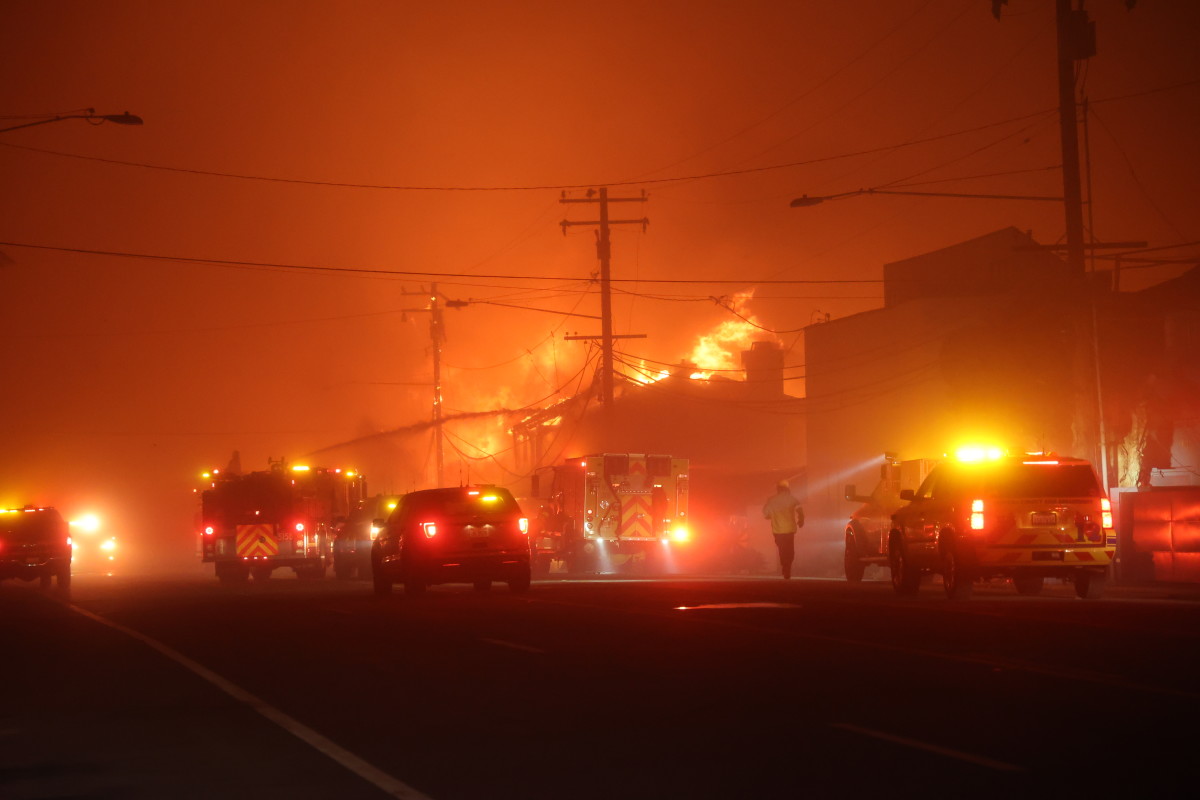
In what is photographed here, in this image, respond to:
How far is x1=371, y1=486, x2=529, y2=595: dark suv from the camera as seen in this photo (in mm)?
25594

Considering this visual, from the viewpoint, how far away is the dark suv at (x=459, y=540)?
84.0 ft

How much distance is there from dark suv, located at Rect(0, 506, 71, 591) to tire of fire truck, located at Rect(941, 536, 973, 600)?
80.3ft

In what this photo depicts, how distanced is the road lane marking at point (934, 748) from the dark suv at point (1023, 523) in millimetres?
11984

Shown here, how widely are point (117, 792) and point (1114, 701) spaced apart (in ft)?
20.9

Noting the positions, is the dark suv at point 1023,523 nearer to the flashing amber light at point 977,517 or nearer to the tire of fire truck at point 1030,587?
the flashing amber light at point 977,517

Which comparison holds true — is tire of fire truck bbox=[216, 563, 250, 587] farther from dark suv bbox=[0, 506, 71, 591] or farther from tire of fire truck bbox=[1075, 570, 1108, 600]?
tire of fire truck bbox=[1075, 570, 1108, 600]

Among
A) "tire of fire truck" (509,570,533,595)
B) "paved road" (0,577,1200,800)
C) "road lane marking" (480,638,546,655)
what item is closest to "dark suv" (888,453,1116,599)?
"paved road" (0,577,1200,800)

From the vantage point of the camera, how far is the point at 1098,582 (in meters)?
22.2

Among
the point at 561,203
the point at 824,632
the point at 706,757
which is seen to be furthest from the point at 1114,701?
the point at 561,203

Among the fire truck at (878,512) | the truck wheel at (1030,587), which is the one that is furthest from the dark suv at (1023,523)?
the fire truck at (878,512)

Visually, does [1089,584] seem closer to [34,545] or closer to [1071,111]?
[1071,111]

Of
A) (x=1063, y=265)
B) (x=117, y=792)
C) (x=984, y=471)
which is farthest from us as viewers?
(x=1063, y=265)

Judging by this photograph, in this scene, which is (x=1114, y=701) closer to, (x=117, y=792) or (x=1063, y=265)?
(x=117, y=792)

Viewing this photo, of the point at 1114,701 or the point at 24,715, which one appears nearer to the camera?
the point at 1114,701
